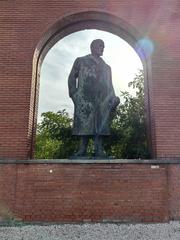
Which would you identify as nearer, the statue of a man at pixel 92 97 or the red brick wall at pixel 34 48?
the red brick wall at pixel 34 48

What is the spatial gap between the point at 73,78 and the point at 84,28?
5.35 ft

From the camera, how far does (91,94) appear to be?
840cm

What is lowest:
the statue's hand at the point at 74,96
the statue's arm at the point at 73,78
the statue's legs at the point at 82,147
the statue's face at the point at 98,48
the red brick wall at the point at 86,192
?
the red brick wall at the point at 86,192

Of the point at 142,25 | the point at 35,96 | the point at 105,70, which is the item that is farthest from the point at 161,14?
the point at 35,96

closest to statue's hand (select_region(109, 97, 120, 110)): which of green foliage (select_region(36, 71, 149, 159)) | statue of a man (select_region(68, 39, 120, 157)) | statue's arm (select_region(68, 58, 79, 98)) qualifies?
statue of a man (select_region(68, 39, 120, 157))

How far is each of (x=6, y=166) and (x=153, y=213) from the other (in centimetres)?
313

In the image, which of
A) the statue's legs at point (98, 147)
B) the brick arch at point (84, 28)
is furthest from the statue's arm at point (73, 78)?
the statue's legs at point (98, 147)

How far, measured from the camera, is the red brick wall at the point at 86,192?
7.30 metres

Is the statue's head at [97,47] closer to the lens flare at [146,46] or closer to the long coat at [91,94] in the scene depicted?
the long coat at [91,94]

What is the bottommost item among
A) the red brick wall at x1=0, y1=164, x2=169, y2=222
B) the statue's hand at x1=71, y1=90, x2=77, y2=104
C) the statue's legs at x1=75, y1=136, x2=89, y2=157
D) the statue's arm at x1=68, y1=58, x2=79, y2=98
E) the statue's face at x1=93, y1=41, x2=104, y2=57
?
the red brick wall at x1=0, y1=164, x2=169, y2=222

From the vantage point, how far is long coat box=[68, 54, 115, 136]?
824 cm

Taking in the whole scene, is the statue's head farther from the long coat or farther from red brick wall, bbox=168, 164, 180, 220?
red brick wall, bbox=168, 164, 180, 220

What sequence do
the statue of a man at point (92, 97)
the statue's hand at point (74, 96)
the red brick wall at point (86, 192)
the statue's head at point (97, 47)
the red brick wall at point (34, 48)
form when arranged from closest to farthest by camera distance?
the red brick wall at point (86, 192) → the red brick wall at point (34, 48) → the statue of a man at point (92, 97) → the statue's hand at point (74, 96) → the statue's head at point (97, 47)

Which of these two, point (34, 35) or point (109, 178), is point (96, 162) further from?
point (34, 35)
